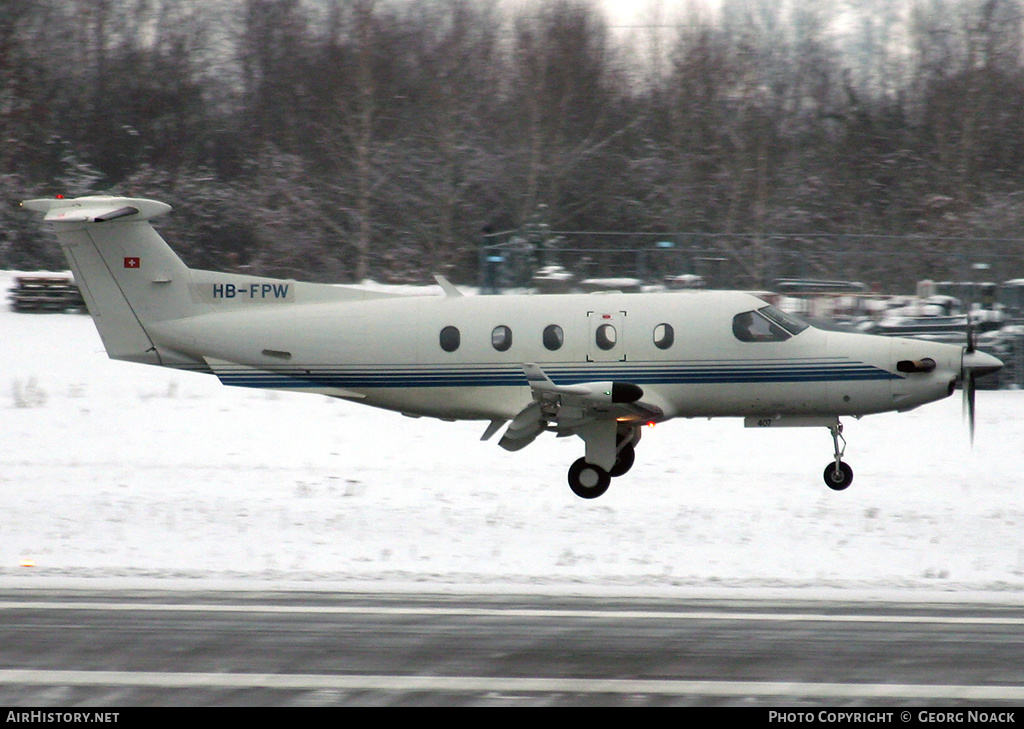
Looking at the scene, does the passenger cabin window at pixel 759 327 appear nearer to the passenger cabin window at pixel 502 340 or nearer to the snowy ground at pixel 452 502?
the snowy ground at pixel 452 502

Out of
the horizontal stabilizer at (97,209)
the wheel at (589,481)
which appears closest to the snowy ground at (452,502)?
the wheel at (589,481)

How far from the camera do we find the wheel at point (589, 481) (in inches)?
602

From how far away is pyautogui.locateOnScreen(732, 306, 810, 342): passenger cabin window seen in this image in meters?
15.1

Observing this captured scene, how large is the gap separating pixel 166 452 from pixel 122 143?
2815cm

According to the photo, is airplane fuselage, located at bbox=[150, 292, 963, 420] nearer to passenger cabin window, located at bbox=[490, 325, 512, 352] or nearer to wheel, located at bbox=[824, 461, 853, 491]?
passenger cabin window, located at bbox=[490, 325, 512, 352]

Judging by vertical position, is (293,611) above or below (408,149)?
below

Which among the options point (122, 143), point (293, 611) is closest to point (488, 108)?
point (122, 143)

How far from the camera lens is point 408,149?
1608 inches

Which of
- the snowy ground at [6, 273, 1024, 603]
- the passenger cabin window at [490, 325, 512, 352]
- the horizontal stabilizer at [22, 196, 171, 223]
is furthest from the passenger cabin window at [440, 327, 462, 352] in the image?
the horizontal stabilizer at [22, 196, 171, 223]

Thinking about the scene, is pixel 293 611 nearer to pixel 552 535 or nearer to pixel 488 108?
pixel 552 535

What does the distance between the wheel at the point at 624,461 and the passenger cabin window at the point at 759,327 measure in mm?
2412

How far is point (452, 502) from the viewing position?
51.0 ft

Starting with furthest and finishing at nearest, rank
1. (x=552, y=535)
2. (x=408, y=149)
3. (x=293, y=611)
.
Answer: (x=408, y=149), (x=552, y=535), (x=293, y=611)

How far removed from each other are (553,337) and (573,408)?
99 cm
